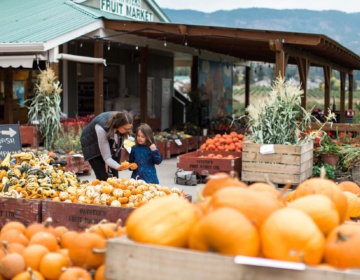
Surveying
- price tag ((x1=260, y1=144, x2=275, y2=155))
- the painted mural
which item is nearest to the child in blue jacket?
price tag ((x1=260, y1=144, x2=275, y2=155))

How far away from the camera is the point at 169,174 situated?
559 inches

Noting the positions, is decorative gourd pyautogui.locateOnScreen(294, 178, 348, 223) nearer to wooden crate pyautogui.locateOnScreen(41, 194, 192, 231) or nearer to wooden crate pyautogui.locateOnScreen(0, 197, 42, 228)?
wooden crate pyautogui.locateOnScreen(41, 194, 192, 231)

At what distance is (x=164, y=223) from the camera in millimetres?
3004

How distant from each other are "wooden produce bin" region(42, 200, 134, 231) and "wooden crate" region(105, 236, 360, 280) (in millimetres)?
2751

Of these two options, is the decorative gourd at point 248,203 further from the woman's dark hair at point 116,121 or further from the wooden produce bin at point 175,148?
the wooden produce bin at point 175,148

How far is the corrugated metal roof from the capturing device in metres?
14.4

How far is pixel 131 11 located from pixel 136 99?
286cm

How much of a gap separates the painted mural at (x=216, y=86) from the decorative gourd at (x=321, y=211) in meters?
20.5

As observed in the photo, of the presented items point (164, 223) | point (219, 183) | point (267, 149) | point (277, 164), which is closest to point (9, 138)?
point (267, 149)

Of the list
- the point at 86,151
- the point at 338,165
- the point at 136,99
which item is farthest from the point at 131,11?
the point at 86,151

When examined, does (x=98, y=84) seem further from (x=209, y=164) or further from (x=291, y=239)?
(x=291, y=239)

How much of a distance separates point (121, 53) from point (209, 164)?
1007 cm

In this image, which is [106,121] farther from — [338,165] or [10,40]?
[10,40]

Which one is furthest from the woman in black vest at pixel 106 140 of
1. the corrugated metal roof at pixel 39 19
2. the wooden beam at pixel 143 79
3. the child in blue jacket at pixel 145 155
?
the wooden beam at pixel 143 79
